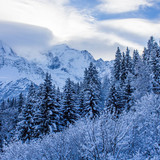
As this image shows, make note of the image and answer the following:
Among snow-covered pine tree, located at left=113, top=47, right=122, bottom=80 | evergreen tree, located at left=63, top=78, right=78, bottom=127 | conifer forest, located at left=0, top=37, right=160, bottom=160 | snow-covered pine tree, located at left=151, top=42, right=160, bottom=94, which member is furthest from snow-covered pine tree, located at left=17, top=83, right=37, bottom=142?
snow-covered pine tree, located at left=113, top=47, right=122, bottom=80

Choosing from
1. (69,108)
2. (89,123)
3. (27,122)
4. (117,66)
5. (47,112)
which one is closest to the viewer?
(89,123)

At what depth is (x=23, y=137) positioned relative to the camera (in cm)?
2789

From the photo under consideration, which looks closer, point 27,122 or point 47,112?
point 47,112

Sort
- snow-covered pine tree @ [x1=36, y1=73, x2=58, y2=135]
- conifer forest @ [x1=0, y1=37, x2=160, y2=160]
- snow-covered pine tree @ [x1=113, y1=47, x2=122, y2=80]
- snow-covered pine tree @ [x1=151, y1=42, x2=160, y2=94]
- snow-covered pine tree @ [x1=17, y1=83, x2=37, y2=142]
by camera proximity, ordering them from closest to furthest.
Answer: conifer forest @ [x1=0, y1=37, x2=160, y2=160], snow-covered pine tree @ [x1=36, y1=73, x2=58, y2=135], snow-covered pine tree @ [x1=17, y1=83, x2=37, y2=142], snow-covered pine tree @ [x1=151, y1=42, x2=160, y2=94], snow-covered pine tree @ [x1=113, y1=47, x2=122, y2=80]

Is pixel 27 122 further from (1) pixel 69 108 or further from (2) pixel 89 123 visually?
(2) pixel 89 123

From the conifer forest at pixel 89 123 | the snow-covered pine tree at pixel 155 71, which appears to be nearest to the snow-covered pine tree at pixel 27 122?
the conifer forest at pixel 89 123

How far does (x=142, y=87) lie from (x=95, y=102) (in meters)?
12.0

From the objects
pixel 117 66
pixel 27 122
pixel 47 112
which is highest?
pixel 117 66

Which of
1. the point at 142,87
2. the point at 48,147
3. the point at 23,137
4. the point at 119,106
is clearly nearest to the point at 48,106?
the point at 23,137

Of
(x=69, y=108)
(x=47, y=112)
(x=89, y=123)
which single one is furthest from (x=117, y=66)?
(x=89, y=123)

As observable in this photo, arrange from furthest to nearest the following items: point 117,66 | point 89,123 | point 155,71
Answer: point 117,66 → point 155,71 → point 89,123

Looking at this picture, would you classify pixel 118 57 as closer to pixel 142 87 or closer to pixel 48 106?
pixel 142 87

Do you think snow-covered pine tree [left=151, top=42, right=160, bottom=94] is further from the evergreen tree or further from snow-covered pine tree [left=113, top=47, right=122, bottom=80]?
the evergreen tree

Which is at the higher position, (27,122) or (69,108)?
(69,108)
